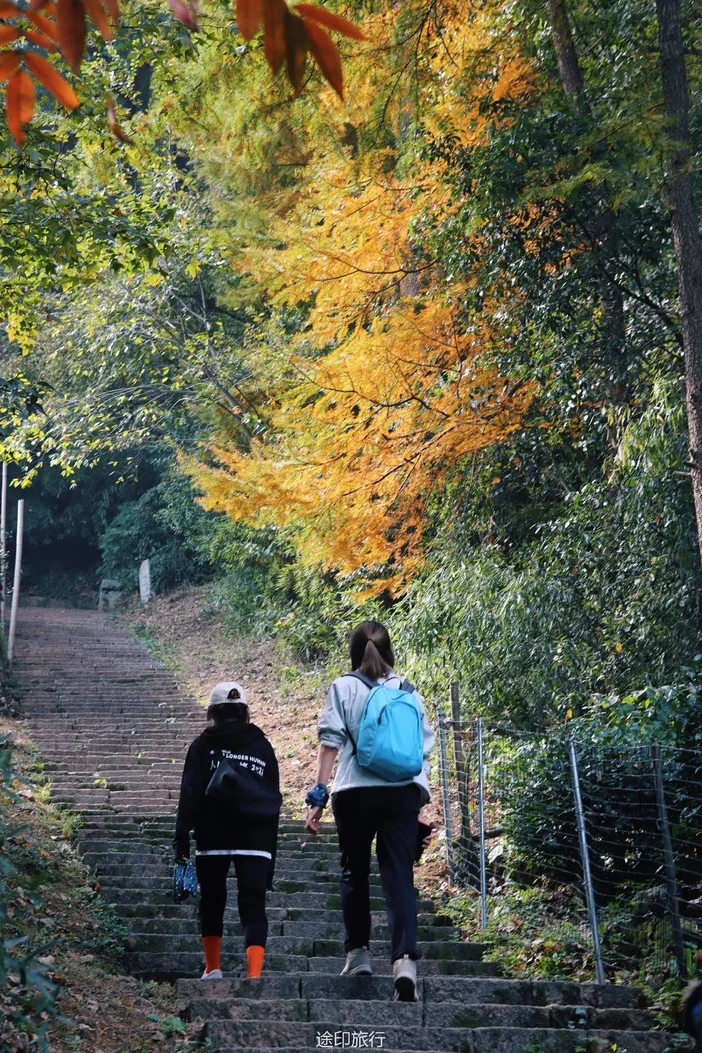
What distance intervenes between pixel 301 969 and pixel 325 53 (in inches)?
212

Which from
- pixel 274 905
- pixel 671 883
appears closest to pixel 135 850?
pixel 274 905

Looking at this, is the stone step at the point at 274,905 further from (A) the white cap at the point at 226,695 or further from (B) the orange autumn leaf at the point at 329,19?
(B) the orange autumn leaf at the point at 329,19

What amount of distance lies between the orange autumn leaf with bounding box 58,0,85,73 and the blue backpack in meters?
3.47

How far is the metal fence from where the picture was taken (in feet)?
19.1

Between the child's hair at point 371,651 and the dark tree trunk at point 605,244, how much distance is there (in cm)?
516

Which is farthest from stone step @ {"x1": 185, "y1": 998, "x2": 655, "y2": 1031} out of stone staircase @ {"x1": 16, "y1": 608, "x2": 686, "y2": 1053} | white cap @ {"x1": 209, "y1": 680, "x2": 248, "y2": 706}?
white cap @ {"x1": 209, "y1": 680, "x2": 248, "y2": 706}

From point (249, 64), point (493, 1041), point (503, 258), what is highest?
point (249, 64)

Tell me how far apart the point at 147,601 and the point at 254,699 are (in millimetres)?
11275

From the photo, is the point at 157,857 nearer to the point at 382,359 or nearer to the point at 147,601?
the point at 382,359

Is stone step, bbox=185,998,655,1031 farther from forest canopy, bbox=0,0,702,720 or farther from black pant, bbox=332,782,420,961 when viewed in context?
forest canopy, bbox=0,0,702,720

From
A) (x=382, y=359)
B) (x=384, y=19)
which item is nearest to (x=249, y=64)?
(x=384, y=19)

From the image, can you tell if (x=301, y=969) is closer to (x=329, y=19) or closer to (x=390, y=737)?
(x=390, y=737)

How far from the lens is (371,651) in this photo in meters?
5.18

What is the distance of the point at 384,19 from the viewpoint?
454 inches
